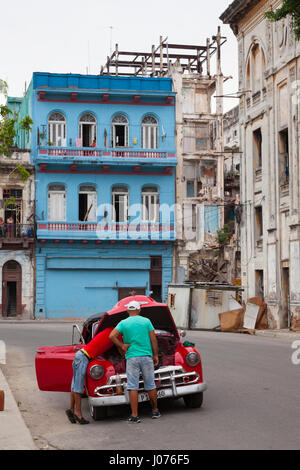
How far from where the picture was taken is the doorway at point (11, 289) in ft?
141

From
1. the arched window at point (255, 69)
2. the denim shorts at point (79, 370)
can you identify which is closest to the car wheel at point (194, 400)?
the denim shorts at point (79, 370)

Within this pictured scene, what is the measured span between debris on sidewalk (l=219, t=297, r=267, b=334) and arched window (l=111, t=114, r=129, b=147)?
17067 millimetres

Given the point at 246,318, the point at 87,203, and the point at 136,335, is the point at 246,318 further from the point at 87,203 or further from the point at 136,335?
the point at 136,335

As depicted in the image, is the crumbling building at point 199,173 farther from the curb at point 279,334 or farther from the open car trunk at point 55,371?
the open car trunk at point 55,371

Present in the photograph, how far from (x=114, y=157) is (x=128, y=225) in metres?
3.99

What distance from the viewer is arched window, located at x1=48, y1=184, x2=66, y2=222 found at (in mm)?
43812

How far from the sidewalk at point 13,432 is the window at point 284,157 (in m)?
21.5

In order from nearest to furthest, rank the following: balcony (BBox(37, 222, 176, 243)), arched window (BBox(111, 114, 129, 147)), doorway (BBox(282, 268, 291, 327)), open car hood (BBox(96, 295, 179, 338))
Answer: open car hood (BBox(96, 295, 179, 338)) < doorway (BBox(282, 268, 291, 327)) < balcony (BBox(37, 222, 176, 243)) < arched window (BBox(111, 114, 129, 147))

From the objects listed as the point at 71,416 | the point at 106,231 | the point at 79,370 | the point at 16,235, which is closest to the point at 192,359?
the point at 79,370

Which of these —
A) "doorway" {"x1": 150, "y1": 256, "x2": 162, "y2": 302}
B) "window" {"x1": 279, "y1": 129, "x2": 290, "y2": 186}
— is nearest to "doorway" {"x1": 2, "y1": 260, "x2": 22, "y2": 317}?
"doorway" {"x1": 150, "y1": 256, "x2": 162, "y2": 302}

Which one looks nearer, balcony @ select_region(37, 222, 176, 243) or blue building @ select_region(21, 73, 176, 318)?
balcony @ select_region(37, 222, 176, 243)

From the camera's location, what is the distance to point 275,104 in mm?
31281

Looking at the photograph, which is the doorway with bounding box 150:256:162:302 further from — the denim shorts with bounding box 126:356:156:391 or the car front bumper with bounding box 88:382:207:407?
the denim shorts with bounding box 126:356:156:391
